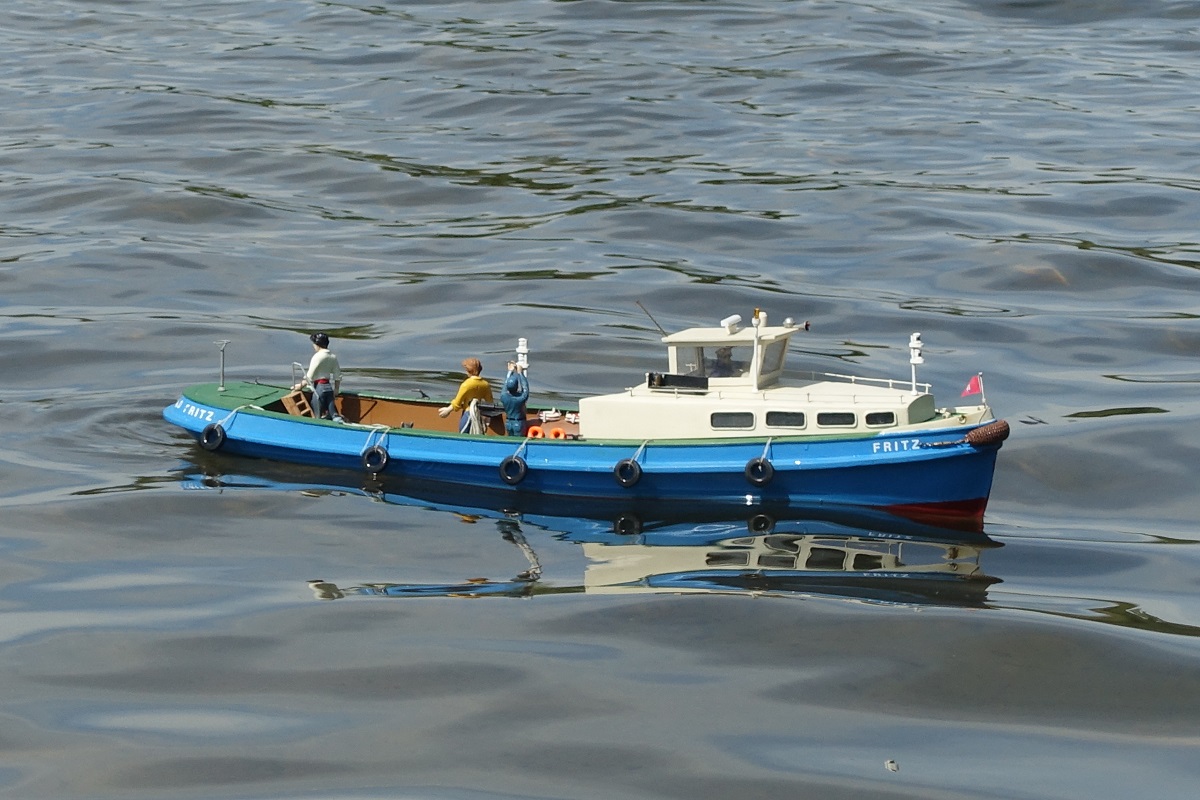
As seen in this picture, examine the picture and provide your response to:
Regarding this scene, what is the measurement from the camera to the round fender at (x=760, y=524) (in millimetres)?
22755

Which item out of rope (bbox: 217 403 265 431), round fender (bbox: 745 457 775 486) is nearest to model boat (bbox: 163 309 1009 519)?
round fender (bbox: 745 457 775 486)

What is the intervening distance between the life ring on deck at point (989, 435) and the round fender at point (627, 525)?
15.5 ft

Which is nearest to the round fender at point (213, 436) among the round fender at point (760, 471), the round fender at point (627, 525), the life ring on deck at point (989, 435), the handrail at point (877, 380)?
the round fender at point (627, 525)

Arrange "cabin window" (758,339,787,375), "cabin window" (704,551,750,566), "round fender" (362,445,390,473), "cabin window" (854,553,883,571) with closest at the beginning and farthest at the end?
"cabin window" (854,553,883,571) → "cabin window" (704,551,750,566) → "cabin window" (758,339,787,375) → "round fender" (362,445,390,473)

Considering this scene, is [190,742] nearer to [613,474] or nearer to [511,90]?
[613,474]

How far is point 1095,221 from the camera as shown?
4097 centimetres

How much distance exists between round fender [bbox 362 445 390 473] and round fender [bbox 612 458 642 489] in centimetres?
376

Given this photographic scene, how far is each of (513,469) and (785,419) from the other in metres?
4.06

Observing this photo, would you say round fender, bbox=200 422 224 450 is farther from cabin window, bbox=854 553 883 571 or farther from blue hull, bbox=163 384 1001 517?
cabin window, bbox=854 553 883 571

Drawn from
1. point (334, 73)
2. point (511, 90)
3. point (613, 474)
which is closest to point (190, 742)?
point (613, 474)

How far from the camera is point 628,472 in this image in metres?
23.7

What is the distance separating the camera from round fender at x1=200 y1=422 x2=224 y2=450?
1035 inches

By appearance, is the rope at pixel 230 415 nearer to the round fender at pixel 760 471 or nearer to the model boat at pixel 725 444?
the model boat at pixel 725 444

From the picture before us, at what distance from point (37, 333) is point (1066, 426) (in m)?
20.2
